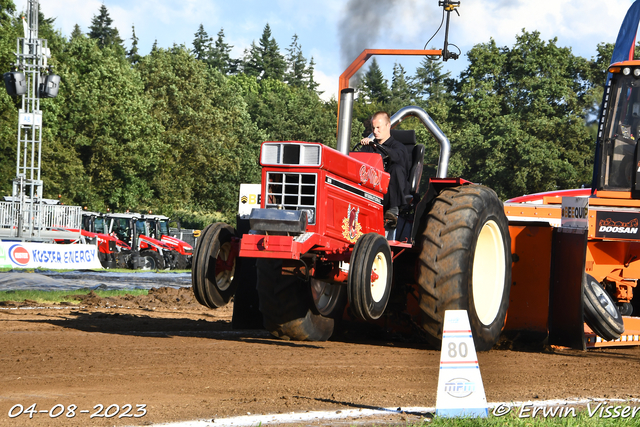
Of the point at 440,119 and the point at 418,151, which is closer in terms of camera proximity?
the point at 418,151

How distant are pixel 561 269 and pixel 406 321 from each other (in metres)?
1.78

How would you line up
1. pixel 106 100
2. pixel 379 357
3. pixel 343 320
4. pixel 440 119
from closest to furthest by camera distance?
pixel 379 357 → pixel 343 320 → pixel 106 100 → pixel 440 119

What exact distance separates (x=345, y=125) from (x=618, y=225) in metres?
3.47

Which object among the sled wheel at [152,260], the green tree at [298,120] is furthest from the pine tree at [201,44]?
the sled wheel at [152,260]

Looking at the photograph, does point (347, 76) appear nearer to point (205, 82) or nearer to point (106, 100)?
point (106, 100)

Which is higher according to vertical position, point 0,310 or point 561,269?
point 561,269

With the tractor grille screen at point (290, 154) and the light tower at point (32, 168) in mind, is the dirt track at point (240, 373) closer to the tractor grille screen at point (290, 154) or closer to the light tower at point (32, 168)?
the tractor grille screen at point (290, 154)

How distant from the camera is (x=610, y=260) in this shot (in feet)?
30.4

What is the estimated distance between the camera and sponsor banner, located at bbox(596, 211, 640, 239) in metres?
8.85

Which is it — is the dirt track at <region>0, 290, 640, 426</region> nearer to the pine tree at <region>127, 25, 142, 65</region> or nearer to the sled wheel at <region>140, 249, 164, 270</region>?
the sled wheel at <region>140, 249, 164, 270</region>

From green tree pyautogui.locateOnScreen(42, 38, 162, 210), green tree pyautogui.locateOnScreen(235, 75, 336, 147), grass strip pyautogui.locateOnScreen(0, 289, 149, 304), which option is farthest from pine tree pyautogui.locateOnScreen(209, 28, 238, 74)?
grass strip pyautogui.locateOnScreen(0, 289, 149, 304)

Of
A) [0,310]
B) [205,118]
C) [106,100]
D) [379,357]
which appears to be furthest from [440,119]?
[379,357]

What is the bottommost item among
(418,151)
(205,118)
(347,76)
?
(418,151)

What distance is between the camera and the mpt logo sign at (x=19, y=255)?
2434 cm
